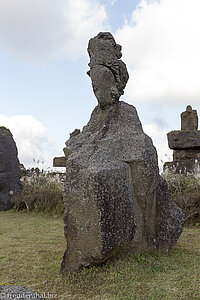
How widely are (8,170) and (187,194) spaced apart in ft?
18.7

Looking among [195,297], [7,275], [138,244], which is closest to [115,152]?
[138,244]

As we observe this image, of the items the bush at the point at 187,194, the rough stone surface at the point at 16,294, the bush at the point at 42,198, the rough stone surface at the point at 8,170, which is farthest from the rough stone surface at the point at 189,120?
the rough stone surface at the point at 16,294

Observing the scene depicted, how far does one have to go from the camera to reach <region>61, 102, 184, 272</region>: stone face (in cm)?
334

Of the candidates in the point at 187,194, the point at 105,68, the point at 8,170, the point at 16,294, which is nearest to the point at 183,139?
the point at 187,194

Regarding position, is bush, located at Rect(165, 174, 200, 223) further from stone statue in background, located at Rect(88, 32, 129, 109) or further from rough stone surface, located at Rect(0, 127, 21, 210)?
rough stone surface, located at Rect(0, 127, 21, 210)

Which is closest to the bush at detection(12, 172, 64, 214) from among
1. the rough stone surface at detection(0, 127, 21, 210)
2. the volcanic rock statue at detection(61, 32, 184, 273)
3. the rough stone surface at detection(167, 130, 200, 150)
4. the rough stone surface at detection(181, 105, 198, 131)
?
the rough stone surface at detection(0, 127, 21, 210)

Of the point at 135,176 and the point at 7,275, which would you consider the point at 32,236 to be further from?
the point at 135,176

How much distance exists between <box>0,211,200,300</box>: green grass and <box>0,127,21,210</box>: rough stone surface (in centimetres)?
484

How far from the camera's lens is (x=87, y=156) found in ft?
12.0

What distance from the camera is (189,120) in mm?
12414

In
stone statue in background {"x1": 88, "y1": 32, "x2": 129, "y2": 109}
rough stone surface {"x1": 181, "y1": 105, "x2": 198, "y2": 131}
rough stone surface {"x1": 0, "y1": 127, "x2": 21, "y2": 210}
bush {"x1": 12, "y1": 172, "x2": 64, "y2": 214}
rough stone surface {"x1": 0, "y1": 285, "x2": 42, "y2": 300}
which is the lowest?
rough stone surface {"x1": 0, "y1": 285, "x2": 42, "y2": 300}

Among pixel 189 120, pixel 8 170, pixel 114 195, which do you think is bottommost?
pixel 114 195

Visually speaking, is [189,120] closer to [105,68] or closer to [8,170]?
[8,170]

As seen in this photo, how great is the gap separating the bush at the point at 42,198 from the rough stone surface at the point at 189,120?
5825mm
